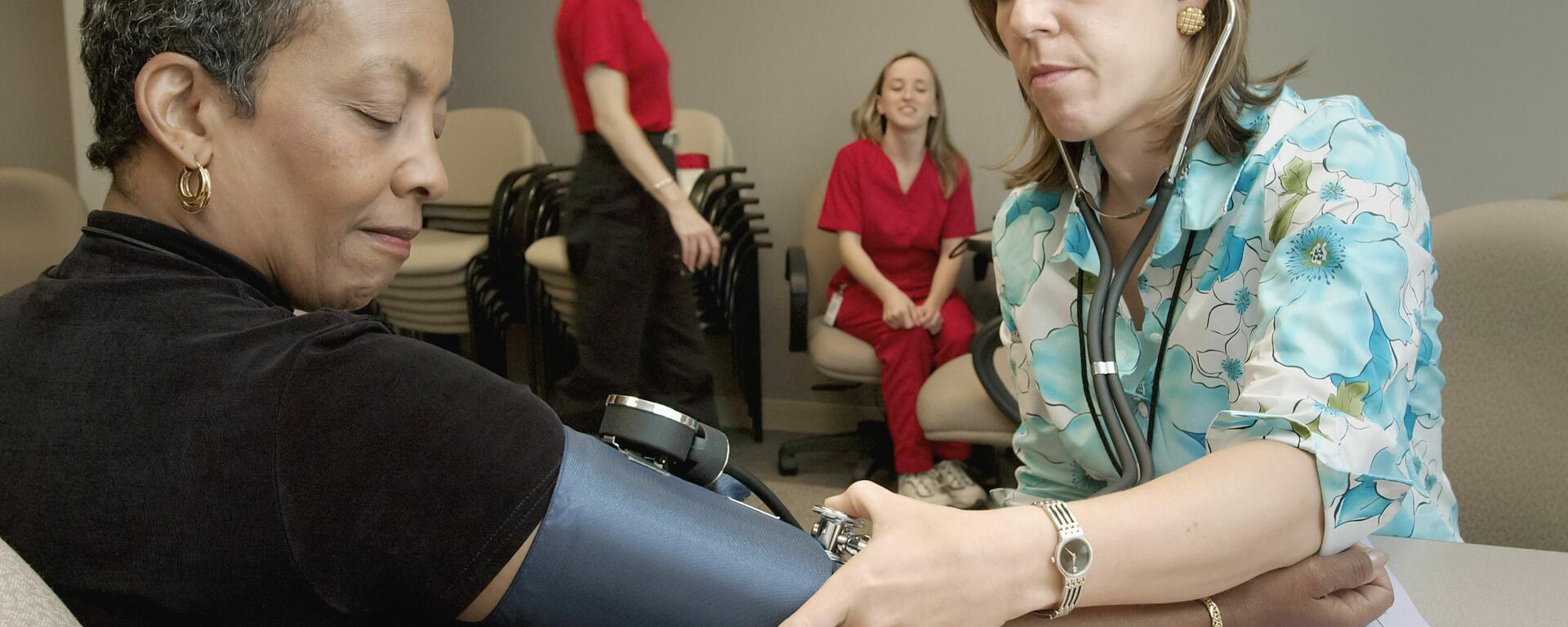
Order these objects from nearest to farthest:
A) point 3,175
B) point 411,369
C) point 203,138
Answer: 1. point 411,369
2. point 203,138
3. point 3,175

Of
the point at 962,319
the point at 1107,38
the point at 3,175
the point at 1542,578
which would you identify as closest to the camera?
the point at 1542,578

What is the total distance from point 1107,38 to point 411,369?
2.52 ft

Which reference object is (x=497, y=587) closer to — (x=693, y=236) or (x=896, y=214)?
(x=693, y=236)

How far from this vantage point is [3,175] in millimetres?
2217

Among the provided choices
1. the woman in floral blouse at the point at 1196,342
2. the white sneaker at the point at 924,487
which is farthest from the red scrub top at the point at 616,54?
the white sneaker at the point at 924,487

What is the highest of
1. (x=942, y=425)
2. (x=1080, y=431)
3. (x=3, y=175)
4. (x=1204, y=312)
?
(x=1204, y=312)

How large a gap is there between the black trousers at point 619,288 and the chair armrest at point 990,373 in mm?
753

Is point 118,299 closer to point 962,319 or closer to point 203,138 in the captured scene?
point 203,138

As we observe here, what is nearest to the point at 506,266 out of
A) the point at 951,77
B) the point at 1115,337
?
the point at 951,77

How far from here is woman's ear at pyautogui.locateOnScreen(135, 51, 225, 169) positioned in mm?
699

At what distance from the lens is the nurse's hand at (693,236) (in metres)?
2.48

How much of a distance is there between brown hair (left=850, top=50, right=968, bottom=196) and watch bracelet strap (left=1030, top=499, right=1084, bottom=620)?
2.70m

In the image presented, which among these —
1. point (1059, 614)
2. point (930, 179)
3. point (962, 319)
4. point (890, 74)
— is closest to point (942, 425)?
point (962, 319)

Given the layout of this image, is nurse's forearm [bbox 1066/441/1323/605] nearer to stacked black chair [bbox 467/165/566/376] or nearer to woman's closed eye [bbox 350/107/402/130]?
woman's closed eye [bbox 350/107/402/130]
